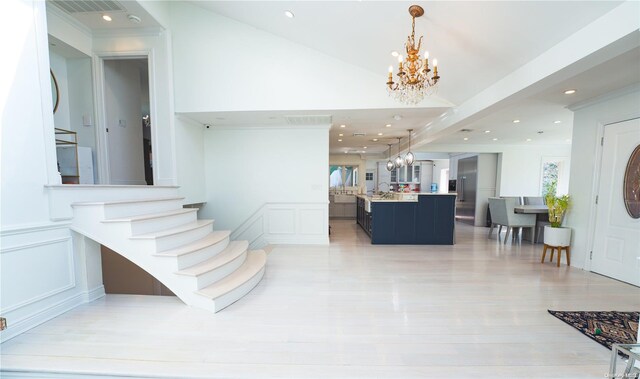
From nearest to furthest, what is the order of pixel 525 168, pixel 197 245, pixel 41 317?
pixel 41 317, pixel 197 245, pixel 525 168

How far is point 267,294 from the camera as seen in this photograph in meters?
2.79

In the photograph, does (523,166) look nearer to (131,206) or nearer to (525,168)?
(525,168)

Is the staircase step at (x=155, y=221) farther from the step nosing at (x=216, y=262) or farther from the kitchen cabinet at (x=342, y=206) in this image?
the kitchen cabinet at (x=342, y=206)

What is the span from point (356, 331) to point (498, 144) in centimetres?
788

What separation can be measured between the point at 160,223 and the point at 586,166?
6.32 meters

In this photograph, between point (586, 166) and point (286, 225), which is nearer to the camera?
point (586, 166)

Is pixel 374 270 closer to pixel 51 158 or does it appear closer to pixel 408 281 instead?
pixel 408 281

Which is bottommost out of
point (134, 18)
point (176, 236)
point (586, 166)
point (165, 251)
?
point (165, 251)

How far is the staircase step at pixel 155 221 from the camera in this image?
247 centimetres

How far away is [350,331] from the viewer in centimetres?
208

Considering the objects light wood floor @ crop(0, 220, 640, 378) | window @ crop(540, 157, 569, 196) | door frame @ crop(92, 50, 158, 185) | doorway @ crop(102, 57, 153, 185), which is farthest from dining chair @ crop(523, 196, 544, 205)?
doorway @ crop(102, 57, 153, 185)

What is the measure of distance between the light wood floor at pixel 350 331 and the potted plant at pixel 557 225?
56cm

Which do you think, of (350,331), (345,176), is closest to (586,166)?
(350,331)

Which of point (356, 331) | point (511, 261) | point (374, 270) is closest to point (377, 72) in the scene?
point (374, 270)
